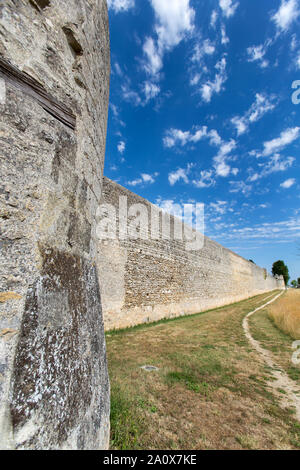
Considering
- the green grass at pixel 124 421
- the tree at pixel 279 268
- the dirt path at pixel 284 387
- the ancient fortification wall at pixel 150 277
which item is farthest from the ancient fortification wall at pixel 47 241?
the tree at pixel 279 268

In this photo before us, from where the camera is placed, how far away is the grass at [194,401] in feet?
6.84

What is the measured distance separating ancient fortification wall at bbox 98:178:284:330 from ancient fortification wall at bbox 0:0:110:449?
4.94 m

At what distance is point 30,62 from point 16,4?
339mm

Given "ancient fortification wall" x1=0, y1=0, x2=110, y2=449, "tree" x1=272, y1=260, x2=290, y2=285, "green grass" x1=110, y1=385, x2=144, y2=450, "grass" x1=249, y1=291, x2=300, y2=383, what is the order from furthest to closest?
"tree" x1=272, y1=260, x2=290, y2=285, "grass" x1=249, y1=291, x2=300, y2=383, "green grass" x1=110, y1=385, x2=144, y2=450, "ancient fortification wall" x1=0, y1=0, x2=110, y2=449

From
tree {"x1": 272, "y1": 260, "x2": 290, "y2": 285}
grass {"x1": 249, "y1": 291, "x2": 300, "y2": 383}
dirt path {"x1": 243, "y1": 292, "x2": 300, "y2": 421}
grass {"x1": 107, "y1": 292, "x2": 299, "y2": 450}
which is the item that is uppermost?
tree {"x1": 272, "y1": 260, "x2": 290, "y2": 285}

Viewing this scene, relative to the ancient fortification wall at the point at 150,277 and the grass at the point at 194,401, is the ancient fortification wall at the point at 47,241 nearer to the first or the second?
the grass at the point at 194,401

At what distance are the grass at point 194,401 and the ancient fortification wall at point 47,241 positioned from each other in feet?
2.84

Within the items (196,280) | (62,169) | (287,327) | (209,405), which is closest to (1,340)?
(62,169)

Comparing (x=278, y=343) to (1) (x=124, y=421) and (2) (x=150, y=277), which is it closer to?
(2) (x=150, y=277)

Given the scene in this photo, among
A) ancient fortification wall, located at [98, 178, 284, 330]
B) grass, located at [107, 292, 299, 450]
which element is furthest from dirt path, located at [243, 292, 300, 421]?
ancient fortification wall, located at [98, 178, 284, 330]

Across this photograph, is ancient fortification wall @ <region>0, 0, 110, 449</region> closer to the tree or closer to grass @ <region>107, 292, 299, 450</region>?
grass @ <region>107, 292, 299, 450</region>

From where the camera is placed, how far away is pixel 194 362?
416 cm

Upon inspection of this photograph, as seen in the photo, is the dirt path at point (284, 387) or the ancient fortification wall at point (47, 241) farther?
the dirt path at point (284, 387)

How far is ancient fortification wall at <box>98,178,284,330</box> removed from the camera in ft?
22.1
